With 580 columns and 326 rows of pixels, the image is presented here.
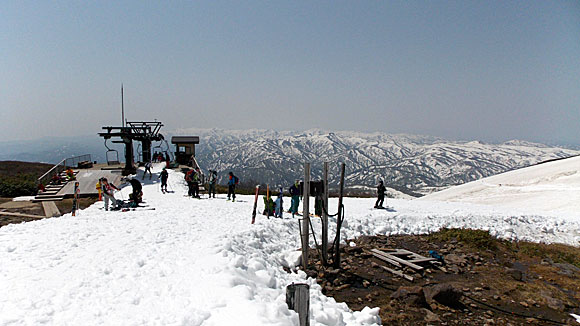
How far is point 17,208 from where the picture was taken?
2066cm

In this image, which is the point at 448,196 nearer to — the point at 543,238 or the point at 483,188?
the point at 483,188

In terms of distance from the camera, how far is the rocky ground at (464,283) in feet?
30.2

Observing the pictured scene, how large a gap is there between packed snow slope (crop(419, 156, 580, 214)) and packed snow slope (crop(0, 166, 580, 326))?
1527 cm

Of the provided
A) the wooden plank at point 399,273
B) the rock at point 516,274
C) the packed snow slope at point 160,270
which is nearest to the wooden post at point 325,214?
the packed snow slope at point 160,270

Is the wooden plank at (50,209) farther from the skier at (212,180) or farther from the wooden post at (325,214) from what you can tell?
the wooden post at (325,214)

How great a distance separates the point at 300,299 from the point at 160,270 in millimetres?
4957

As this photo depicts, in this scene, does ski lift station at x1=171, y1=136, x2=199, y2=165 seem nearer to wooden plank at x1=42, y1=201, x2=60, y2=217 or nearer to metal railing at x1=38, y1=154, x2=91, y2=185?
metal railing at x1=38, y1=154, x2=91, y2=185

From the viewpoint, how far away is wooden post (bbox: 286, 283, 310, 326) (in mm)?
5367

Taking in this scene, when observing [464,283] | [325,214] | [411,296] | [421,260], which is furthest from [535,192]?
[325,214]

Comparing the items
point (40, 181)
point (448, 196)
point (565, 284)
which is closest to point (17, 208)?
point (40, 181)

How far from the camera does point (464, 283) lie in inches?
452

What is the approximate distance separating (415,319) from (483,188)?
32686mm

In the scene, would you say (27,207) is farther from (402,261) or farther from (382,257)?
(402,261)

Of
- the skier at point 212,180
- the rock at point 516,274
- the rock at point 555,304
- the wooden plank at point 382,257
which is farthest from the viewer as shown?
the skier at point 212,180
